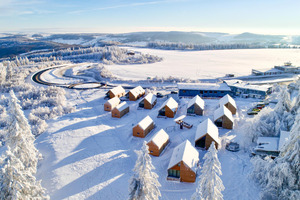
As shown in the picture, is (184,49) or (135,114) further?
(184,49)

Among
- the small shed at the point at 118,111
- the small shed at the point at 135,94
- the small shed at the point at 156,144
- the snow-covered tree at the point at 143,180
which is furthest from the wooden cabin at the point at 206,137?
the small shed at the point at 135,94

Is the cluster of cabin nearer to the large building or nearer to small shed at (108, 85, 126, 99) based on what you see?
small shed at (108, 85, 126, 99)

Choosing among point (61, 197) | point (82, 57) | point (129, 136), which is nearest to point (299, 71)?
point (129, 136)

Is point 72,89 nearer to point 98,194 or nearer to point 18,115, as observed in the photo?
point 18,115

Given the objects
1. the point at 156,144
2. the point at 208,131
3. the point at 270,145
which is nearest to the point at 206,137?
the point at 208,131

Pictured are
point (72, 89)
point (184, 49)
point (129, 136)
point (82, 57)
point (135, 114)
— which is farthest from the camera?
point (184, 49)

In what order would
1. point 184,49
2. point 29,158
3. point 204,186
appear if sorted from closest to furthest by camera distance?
point 204,186 < point 29,158 < point 184,49

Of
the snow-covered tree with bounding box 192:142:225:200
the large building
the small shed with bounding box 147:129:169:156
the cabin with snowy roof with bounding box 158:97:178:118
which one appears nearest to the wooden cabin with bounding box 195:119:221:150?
the small shed with bounding box 147:129:169:156

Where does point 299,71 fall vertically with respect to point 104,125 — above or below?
above

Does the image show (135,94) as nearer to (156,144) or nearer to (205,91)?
(205,91)
